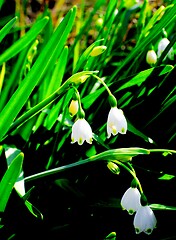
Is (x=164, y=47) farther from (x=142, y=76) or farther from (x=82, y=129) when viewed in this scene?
(x=82, y=129)

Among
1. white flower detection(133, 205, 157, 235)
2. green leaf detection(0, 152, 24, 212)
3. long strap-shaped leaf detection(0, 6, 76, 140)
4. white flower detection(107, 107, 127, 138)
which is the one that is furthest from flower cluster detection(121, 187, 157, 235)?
long strap-shaped leaf detection(0, 6, 76, 140)

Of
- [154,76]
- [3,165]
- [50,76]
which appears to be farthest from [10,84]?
[154,76]

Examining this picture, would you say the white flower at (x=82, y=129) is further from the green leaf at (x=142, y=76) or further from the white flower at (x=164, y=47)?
the white flower at (x=164, y=47)

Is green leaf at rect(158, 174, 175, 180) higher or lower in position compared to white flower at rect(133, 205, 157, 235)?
lower

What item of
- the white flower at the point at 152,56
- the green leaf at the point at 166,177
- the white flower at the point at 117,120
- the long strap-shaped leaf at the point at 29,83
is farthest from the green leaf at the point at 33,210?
the white flower at the point at 152,56

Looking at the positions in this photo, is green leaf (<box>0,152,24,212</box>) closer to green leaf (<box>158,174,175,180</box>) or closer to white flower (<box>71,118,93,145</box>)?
white flower (<box>71,118,93,145</box>)

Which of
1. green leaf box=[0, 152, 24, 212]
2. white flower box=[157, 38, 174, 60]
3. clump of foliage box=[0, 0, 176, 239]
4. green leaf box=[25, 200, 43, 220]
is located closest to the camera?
green leaf box=[0, 152, 24, 212]

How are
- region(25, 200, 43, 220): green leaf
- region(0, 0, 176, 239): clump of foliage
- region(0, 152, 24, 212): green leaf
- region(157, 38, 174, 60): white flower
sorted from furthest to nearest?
region(157, 38, 174, 60): white flower → region(0, 0, 176, 239): clump of foliage → region(25, 200, 43, 220): green leaf → region(0, 152, 24, 212): green leaf

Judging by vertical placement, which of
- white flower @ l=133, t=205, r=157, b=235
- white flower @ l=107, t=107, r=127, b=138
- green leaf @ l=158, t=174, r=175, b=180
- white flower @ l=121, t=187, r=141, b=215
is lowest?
green leaf @ l=158, t=174, r=175, b=180

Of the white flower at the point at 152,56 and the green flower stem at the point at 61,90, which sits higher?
the green flower stem at the point at 61,90
